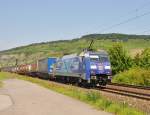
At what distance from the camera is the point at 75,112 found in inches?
604

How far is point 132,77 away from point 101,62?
9393 mm

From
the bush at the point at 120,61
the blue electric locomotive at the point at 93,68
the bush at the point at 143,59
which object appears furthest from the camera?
the bush at the point at 120,61

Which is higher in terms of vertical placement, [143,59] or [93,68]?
[143,59]

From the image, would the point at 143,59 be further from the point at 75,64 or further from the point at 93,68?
the point at 93,68

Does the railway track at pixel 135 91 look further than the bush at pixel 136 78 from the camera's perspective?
No

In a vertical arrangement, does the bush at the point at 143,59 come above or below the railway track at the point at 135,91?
above

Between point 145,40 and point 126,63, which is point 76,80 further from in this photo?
point 145,40

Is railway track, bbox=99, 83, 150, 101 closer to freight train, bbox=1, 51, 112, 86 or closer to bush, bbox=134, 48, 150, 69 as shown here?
freight train, bbox=1, 51, 112, 86

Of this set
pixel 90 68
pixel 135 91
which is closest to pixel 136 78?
pixel 90 68

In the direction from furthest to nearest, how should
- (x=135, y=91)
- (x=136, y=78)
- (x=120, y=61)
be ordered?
(x=120, y=61), (x=136, y=78), (x=135, y=91)

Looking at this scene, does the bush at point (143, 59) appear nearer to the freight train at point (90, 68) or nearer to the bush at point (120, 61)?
the bush at point (120, 61)

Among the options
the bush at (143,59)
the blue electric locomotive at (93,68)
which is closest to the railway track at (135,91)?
the blue electric locomotive at (93,68)

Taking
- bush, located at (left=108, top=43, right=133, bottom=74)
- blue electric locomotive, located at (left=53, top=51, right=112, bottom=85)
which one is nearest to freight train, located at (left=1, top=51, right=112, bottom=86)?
blue electric locomotive, located at (left=53, top=51, right=112, bottom=85)

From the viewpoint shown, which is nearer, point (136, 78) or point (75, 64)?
point (75, 64)
